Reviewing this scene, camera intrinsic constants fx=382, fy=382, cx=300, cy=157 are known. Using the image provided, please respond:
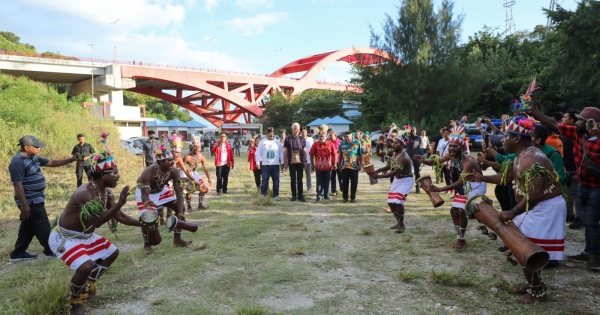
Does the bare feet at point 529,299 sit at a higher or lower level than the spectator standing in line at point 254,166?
lower

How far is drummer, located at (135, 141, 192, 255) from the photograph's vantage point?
562 centimetres

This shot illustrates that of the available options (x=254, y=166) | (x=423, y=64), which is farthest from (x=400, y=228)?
(x=423, y=64)

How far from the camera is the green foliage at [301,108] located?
143 feet

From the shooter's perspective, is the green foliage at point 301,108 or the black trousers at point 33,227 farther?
the green foliage at point 301,108

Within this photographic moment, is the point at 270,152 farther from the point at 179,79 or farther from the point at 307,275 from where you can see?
the point at 179,79

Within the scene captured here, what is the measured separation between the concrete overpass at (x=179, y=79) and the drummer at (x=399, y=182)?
18.3 m

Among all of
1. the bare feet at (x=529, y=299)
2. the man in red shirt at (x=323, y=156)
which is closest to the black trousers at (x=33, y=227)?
the man in red shirt at (x=323, y=156)

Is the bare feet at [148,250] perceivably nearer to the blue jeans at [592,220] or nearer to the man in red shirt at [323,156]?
the man in red shirt at [323,156]

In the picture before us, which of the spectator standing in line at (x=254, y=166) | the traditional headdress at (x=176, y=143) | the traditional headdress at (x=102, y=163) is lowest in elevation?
the spectator standing in line at (x=254, y=166)

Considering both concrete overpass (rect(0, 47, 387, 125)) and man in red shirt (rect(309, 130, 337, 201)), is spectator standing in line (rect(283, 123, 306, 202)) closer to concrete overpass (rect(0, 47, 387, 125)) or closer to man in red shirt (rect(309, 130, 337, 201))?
man in red shirt (rect(309, 130, 337, 201))

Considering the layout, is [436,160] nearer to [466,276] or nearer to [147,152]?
[466,276]

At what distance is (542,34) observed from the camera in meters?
34.2

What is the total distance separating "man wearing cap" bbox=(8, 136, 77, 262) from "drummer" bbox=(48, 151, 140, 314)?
1.94 m

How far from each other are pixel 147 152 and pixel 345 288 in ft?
29.3
